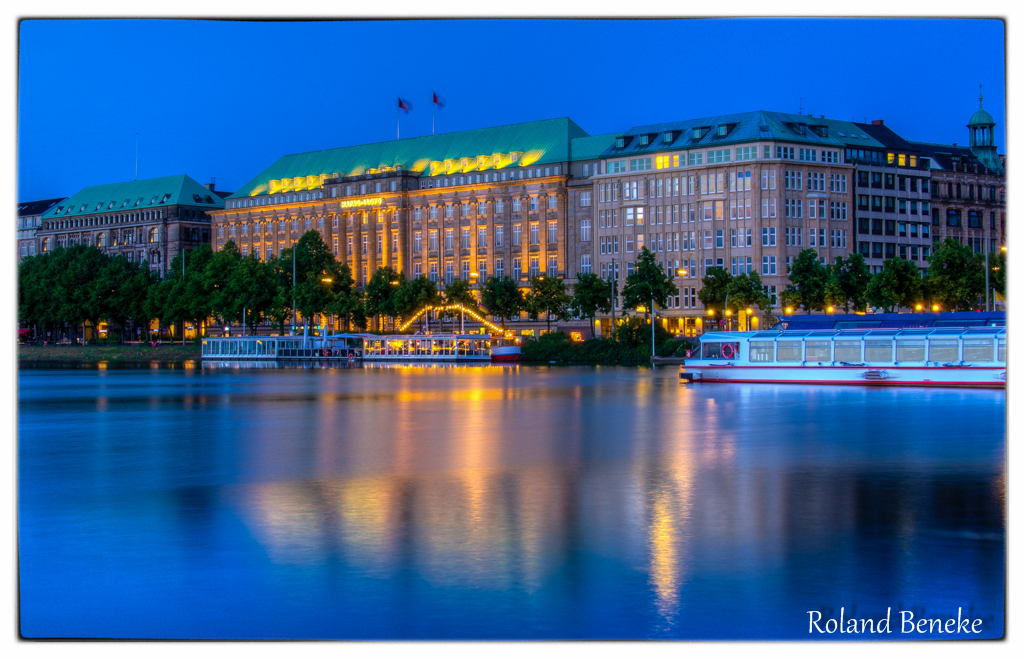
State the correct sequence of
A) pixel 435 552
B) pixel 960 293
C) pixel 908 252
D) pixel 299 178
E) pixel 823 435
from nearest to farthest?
1. pixel 435 552
2. pixel 823 435
3. pixel 960 293
4. pixel 908 252
5. pixel 299 178

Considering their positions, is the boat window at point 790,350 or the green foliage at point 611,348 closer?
the boat window at point 790,350

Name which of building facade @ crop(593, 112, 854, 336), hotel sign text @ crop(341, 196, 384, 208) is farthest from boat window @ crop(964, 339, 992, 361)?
hotel sign text @ crop(341, 196, 384, 208)

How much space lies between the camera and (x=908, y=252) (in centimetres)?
13462

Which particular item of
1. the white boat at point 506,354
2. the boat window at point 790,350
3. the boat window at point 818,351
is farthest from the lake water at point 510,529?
the white boat at point 506,354

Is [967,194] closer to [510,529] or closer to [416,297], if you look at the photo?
[416,297]

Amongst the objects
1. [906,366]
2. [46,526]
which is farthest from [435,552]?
[906,366]

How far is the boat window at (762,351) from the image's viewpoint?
61.2 metres

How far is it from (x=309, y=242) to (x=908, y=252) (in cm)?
7257

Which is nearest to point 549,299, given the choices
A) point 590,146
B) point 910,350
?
point 590,146

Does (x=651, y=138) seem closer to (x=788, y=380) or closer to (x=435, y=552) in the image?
(x=788, y=380)

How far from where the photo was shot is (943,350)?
176 feet

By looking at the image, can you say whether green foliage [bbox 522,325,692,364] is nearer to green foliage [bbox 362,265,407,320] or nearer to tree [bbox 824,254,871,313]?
tree [bbox 824,254,871,313]

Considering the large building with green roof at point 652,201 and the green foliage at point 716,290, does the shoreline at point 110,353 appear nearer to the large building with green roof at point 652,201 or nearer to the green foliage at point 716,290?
the large building with green roof at point 652,201

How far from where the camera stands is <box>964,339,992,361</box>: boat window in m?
52.2
